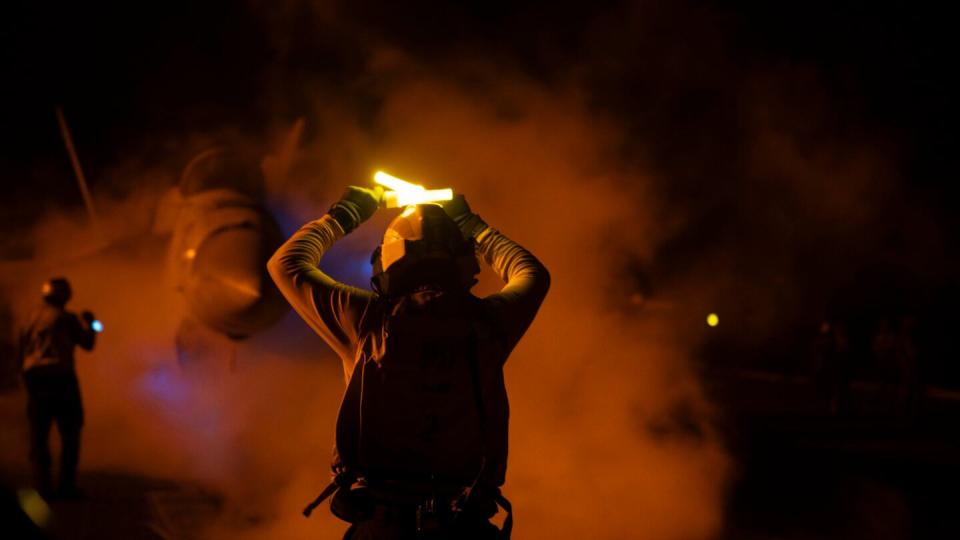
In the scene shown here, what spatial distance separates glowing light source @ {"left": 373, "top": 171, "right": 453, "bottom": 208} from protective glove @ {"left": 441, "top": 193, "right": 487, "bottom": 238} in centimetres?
5

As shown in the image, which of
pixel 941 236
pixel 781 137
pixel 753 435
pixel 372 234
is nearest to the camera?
pixel 372 234

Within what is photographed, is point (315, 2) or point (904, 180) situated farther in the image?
point (904, 180)

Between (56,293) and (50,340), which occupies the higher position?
(56,293)

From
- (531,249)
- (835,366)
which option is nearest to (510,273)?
(531,249)

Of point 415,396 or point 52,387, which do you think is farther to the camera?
point 52,387

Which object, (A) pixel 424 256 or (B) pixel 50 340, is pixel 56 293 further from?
(A) pixel 424 256

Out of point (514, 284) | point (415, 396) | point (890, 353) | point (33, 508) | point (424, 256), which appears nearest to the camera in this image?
point (33, 508)

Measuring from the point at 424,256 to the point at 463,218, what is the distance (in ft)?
1.49

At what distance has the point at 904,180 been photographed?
45.0 feet

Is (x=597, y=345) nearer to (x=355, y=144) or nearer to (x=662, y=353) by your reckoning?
(x=662, y=353)

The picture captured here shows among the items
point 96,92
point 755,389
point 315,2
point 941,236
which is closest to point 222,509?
point 315,2

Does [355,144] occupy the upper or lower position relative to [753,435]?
upper

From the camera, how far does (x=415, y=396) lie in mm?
2166

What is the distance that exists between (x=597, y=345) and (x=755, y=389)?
9787mm
